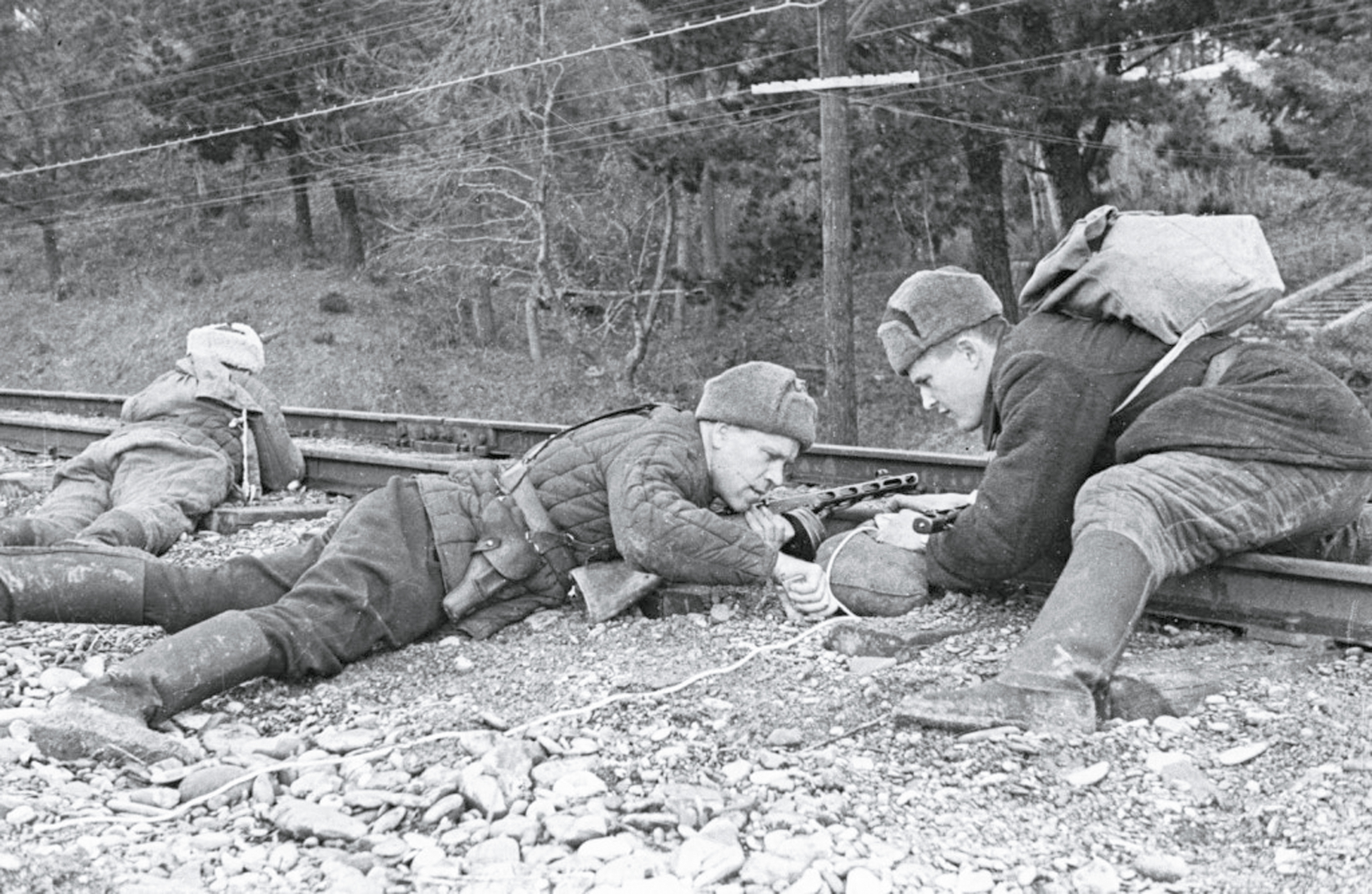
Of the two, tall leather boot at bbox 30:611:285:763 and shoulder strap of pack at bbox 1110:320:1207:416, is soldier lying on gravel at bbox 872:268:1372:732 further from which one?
tall leather boot at bbox 30:611:285:763

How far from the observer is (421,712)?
4.35m

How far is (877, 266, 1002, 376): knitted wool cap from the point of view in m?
4.82

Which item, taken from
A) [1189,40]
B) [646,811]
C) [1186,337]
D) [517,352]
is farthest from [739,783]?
[517,352]

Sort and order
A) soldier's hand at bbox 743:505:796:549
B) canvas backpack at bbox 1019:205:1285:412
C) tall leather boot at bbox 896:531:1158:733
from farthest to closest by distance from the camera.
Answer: soldier's hand at bbox 743:505:796:549, canvas backpack at bbox 1019:205:1285:412, tall leather boot at bbox 896:531:1158:733

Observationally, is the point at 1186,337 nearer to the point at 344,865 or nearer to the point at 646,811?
the point at 646,811

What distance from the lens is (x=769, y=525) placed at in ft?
17.3

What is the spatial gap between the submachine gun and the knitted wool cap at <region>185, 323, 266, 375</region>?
12.7 ft

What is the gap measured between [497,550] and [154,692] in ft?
4.23

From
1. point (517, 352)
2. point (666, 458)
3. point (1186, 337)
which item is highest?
point (1186, 337)

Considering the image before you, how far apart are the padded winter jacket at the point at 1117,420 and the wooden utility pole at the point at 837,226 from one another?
547 inches

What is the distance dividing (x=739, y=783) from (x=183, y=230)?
3963 cm

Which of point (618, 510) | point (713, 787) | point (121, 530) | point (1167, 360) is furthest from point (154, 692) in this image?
point (1167, 360)

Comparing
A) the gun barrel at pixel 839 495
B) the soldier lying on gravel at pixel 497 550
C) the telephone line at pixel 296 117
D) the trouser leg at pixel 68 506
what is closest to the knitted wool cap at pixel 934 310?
the soldier lying on gravel at pixel 497 550

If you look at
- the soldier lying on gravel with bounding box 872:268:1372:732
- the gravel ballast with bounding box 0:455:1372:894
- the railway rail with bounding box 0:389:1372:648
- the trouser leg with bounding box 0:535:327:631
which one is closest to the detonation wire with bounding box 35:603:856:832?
the gravel ballast with bounding box 0:455:1372:894
